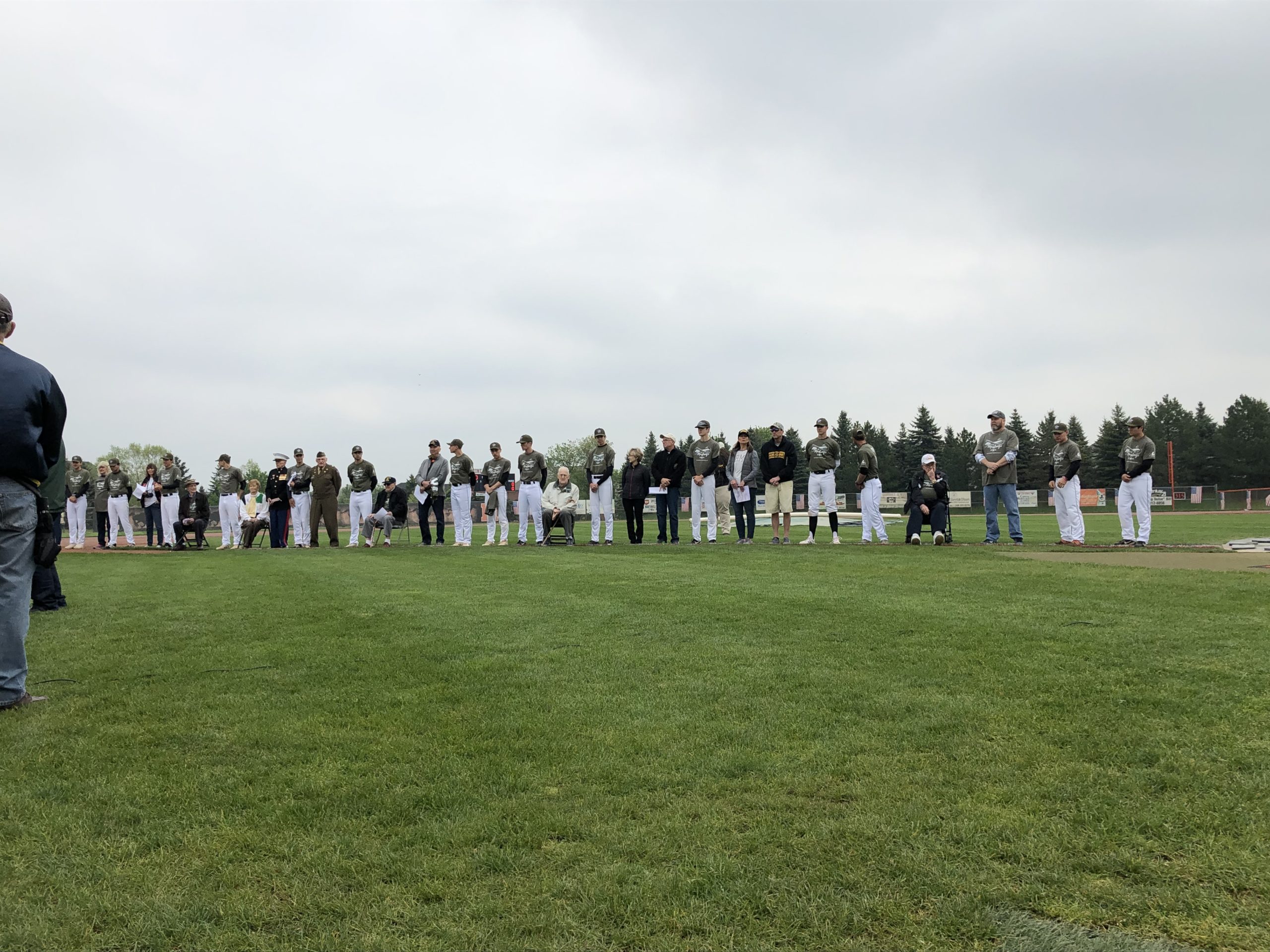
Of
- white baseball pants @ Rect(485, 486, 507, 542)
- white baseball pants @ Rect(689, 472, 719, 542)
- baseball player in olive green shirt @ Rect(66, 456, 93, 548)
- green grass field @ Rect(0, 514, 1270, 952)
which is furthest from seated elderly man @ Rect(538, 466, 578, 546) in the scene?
baseball player in olive green shirt @ Rect(66, 456, 93, 548)

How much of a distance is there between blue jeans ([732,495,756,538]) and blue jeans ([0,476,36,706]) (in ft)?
42.2

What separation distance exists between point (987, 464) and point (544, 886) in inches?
592

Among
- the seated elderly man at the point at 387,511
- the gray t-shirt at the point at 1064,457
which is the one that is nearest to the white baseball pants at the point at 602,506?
the seated elderly man at the point at 387,511

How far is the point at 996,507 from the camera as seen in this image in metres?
16.2

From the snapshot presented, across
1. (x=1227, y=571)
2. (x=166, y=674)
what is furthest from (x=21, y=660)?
(x=1227, y=571)

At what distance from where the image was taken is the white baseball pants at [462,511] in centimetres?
1873

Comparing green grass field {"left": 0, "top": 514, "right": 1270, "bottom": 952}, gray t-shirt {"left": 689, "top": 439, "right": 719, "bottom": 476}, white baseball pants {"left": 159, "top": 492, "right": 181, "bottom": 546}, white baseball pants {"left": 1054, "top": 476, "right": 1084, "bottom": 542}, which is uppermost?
gray t-shirt {"left": 689, "top": 439, "right": 719, "bottom": 476}

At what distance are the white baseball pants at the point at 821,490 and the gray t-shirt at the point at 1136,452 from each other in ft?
16.7

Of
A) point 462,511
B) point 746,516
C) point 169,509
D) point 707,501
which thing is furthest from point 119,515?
point 746,516

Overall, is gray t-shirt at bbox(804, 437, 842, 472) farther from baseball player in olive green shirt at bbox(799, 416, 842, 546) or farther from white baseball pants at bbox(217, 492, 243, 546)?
white baseball pants at bbox(217, 492, 243, 546)

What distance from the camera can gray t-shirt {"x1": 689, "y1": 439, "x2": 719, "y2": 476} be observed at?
17.5 meters

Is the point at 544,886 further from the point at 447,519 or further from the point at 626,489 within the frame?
the point at 447,519

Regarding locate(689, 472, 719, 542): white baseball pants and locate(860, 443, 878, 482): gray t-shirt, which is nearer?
locate(860, 443, 878, 482): gray t-shirt

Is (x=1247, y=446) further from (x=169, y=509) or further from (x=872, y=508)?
(x=169, y=509)
